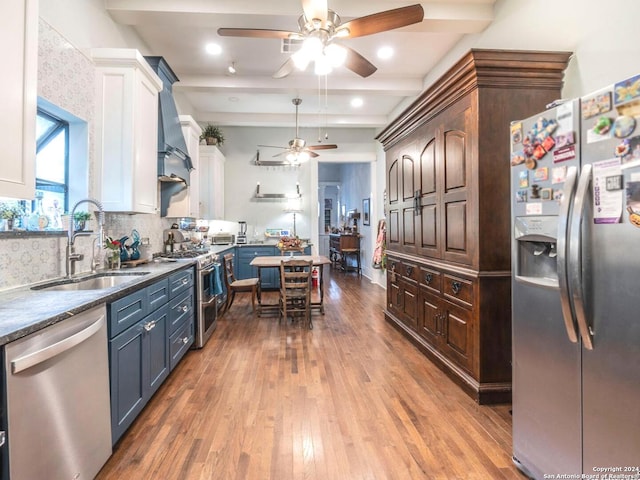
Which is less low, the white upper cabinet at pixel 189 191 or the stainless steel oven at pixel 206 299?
the white upper cabinet at pixel 189 191

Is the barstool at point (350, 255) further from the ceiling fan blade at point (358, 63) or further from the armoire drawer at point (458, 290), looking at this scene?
the ceiling fan blade at point (358, 63)

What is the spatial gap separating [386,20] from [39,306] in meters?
2.64

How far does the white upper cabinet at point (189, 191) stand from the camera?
4234 millimetres

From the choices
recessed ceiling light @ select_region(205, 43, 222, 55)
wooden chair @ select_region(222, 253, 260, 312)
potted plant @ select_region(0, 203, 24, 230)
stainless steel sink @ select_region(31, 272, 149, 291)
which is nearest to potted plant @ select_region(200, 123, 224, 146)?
recessed ceiling light @ select_region(205, 43, 222, 55)

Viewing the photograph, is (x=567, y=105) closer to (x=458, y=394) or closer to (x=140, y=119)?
(x=458, y=394)

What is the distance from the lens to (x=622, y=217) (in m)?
1.16

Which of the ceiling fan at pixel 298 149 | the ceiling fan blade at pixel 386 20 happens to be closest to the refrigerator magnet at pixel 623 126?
the ceiling fan blade at pixel 386 20

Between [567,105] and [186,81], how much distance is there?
454cm

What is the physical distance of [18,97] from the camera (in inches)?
59.4

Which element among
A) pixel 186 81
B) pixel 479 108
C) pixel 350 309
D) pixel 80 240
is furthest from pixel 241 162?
pixel 479 108

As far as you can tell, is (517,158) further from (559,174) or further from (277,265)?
(277,265)

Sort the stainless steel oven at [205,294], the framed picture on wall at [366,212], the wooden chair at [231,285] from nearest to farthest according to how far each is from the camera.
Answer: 1. the stainless steel oven at [205,294]
2. the wooden chair at [231,285]
3. the framed picture on wall at [366,212]

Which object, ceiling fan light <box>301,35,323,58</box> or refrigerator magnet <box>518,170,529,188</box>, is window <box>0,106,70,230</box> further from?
refrigerator magnet <box>518,170,529,188</box>

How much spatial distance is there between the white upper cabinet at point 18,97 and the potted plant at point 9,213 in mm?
447
